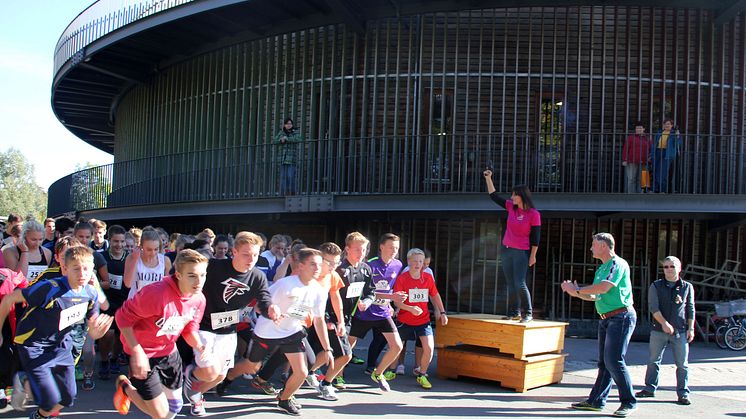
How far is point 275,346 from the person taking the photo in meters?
6.98

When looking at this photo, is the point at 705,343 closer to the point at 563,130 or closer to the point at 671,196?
the point at 671,196

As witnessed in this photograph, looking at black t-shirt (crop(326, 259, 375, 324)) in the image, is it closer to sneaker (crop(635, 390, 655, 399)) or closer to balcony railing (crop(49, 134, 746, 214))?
sneaker (crop(635, 390, 655, 399))

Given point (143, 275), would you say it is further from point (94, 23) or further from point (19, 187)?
point (19, 187)

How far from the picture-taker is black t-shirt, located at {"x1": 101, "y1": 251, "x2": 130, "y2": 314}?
27.5 ft

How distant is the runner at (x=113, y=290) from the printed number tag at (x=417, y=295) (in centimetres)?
330

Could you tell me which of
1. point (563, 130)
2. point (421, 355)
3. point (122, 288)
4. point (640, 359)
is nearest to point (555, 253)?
point (563, 130)

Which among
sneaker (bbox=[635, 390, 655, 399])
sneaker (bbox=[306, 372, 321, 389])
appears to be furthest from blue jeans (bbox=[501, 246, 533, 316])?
sneaker (bbox=[306, 372, 321, 389])

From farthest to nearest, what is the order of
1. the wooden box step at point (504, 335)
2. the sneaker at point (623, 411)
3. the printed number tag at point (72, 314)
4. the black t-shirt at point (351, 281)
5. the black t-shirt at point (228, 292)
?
the wooden box step at point (504, 335) < the black t-shirt at point (351, 281) < the sneaker at point (623, 411) < the black t-shirt at point (228, 292) < the printed number tag at point (72, 314)

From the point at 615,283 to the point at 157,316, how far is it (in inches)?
178

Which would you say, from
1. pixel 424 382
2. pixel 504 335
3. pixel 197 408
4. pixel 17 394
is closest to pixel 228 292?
pixel 197 408

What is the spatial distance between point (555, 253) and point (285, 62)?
24.3 feet

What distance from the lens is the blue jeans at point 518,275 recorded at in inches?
345

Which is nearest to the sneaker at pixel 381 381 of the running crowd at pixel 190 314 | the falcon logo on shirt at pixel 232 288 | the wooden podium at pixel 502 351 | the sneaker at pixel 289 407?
the running crowd at pixel 190 314

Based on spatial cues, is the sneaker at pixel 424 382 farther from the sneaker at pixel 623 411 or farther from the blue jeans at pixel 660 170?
the blue jeans at pixel 660 170
